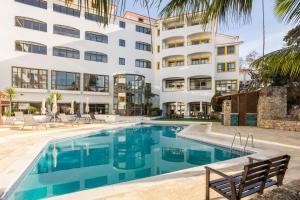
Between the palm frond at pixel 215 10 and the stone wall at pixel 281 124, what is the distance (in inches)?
640

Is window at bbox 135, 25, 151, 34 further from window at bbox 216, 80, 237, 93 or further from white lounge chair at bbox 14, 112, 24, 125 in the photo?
white lounge chair at bbox 14, 112, 24, 125

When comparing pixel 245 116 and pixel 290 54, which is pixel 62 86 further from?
pixel 290 54

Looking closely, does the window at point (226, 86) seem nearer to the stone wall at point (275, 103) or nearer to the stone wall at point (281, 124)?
the stone wall at point (275, 103)

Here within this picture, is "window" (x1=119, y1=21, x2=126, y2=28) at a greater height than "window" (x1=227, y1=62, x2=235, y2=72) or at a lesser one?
greater

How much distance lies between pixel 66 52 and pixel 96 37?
4991 mm

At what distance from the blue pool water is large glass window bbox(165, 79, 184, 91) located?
21.4 meters

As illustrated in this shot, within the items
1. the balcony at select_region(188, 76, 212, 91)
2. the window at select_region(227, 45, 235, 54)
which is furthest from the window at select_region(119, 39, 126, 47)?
the window at select_region(227, 45, 235, 54)

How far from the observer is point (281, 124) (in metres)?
16.2

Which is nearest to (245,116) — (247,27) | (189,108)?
(189,108)

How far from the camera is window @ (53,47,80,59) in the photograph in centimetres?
2834

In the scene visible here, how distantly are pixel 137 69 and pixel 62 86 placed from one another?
11.6m

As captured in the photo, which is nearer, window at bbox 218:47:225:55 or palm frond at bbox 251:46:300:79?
palm frond at bbox 251:46:300:79

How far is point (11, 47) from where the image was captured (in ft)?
82.1

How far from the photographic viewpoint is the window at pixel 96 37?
3097cm
